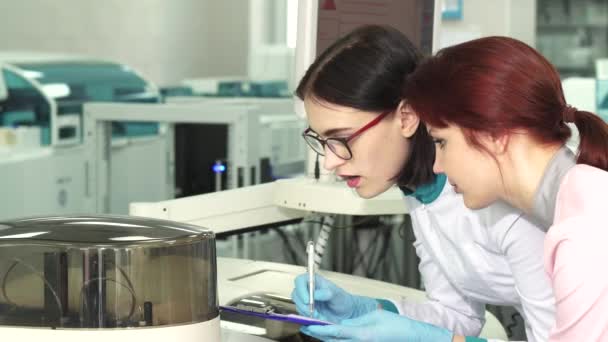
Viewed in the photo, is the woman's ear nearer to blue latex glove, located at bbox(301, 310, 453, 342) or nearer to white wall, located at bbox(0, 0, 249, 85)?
blue latex glove, located at bbox(301, 310, 453, 342)

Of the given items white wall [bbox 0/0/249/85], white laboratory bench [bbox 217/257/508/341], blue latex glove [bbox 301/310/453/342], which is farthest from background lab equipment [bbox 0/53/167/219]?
white wall [bbox 0/0/249/85]

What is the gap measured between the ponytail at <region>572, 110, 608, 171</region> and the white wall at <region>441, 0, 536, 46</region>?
2957 millimetres

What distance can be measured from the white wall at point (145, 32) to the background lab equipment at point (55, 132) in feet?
6.07

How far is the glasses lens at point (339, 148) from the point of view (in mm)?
1510

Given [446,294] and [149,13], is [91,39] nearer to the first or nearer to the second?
[149,13]

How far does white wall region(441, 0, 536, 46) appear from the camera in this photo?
4.13 m

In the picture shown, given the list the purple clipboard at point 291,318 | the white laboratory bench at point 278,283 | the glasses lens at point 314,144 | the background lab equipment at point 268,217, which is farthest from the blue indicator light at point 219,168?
the purple clipboard at point 291,318

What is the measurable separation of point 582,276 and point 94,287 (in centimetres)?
58

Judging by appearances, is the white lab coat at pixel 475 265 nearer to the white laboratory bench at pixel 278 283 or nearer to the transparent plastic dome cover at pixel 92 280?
the white laboratory bench at pixel 278 283

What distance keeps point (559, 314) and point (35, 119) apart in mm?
2110

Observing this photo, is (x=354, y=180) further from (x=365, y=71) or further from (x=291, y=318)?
(x=291, y=318)

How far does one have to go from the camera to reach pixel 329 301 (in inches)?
60.8

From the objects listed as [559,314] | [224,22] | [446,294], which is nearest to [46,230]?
[559,314]

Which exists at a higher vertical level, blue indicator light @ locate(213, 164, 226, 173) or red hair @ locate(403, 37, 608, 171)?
red hair @ locate(403, 37, 608, 171)
